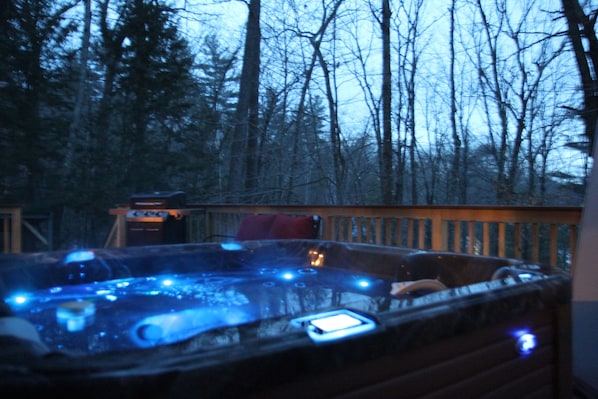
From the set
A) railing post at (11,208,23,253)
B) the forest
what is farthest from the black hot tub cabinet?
the forest

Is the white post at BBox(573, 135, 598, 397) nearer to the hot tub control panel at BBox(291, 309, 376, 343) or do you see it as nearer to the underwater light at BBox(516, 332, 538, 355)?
the underwater light at BBox(516, 332, 538, 355)

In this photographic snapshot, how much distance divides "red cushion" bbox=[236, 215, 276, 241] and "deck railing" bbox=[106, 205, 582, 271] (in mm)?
384

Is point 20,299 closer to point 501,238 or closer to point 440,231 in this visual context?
point 440,231

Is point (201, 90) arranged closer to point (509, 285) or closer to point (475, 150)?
point (475, 150)

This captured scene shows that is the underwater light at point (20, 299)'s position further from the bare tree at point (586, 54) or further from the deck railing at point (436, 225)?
the bare tree at point (586, 54)

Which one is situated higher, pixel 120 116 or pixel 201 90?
pixel 201 90

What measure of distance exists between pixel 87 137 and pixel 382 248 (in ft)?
18.6

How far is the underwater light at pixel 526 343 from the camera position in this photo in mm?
1121

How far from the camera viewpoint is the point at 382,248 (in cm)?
239

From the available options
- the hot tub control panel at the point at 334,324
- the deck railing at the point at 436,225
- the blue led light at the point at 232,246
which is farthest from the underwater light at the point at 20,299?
the deck railing at the point at 436,225

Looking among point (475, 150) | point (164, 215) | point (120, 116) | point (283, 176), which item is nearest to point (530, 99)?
point (475, 150)

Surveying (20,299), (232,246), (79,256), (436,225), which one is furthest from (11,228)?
(436,225)

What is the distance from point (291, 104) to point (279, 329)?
21.8 feet

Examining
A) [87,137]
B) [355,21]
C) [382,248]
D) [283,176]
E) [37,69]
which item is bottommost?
[382,248]
